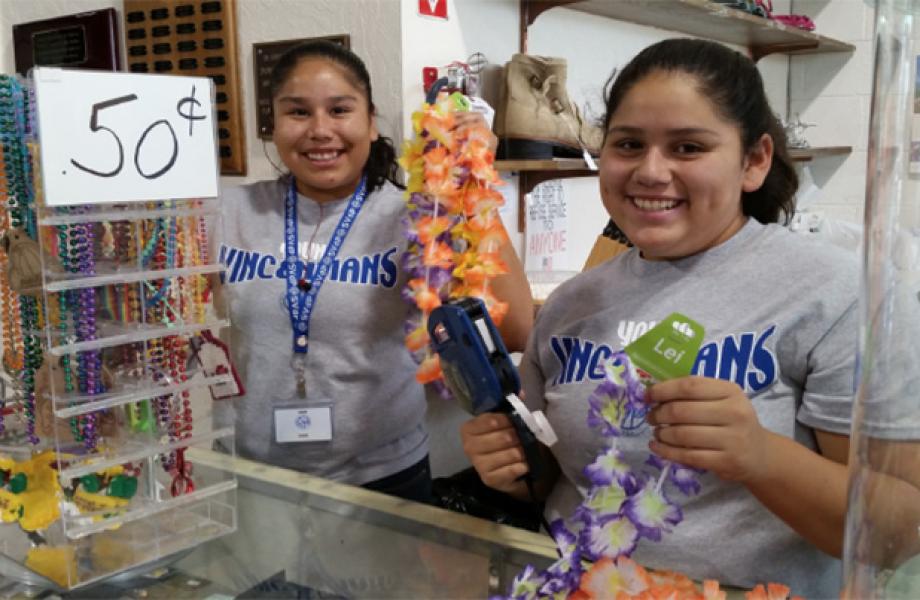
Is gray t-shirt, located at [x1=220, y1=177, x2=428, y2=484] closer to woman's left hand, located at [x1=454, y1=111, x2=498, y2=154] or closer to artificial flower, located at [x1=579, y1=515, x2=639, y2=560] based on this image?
woman's left hand, located at [x1=454, y1=111, x2=498, y2=154]

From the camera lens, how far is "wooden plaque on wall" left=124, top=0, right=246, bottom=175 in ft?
7.36

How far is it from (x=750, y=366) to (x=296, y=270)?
0.90m

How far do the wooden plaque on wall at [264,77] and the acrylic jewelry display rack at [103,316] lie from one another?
1317 millimetres

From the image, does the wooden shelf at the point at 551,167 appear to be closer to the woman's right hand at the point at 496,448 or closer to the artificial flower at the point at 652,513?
the woman's right hand at the point at 496,448

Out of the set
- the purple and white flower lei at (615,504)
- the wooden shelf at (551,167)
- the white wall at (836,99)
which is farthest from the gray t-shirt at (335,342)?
the white wall at (836,99)

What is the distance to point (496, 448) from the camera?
0.93 metres

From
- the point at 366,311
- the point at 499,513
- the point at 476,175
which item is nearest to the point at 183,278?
the point at 476,175

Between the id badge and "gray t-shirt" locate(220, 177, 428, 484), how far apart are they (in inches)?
0.5

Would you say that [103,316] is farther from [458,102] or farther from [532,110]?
[532,110]

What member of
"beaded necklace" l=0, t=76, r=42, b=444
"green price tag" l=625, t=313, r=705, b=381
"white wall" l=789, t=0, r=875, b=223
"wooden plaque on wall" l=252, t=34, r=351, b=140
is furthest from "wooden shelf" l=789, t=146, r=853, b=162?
"beaded necklace" l=0, t=76, r=42, b=444

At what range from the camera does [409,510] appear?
3.45ft

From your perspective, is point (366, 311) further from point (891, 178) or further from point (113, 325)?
point (891, 178)

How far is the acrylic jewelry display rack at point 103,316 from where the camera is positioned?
0.82 m

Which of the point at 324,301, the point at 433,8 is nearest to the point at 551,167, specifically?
the point at 433,8
